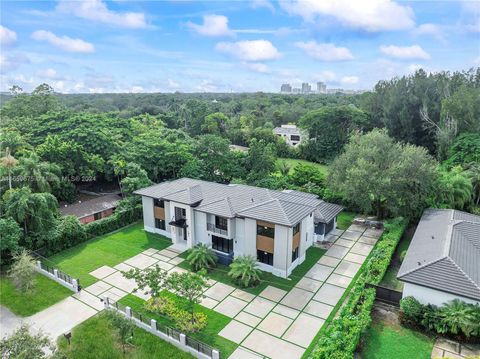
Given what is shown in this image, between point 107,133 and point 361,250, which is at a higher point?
point 107,133

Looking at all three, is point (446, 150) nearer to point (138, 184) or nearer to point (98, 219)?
point (138, 184)

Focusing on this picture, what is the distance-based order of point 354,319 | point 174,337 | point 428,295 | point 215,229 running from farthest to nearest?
point 215,229
point 428,295
point 174,337
point 354,319

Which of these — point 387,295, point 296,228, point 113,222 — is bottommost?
point 387,295

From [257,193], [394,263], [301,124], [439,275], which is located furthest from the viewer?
[301,124]

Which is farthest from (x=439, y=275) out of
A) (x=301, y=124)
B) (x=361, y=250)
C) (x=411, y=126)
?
(x=301, y=124)

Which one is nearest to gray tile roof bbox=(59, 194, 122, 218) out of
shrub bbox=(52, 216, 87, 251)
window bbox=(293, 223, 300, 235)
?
shrub bbox=(52, 216, 87, 251)

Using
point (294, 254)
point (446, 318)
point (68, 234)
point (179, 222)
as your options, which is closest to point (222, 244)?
point (179, 222)

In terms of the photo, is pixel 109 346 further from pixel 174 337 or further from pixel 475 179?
pixel 475 179
